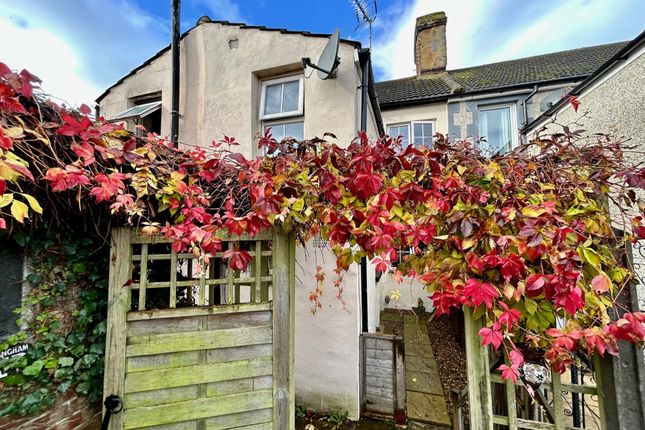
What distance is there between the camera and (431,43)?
39.5 ft

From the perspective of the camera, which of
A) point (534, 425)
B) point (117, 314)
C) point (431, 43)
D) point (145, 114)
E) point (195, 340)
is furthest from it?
point (431, 43)

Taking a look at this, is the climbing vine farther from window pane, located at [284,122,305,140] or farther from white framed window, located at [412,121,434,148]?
white framed window, located at [412,121,434,148]

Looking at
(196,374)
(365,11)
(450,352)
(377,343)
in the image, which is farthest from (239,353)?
(365,11)

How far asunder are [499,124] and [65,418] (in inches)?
469

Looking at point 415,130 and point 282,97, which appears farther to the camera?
point 415,130

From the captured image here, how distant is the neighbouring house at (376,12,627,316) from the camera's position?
28.7 feet

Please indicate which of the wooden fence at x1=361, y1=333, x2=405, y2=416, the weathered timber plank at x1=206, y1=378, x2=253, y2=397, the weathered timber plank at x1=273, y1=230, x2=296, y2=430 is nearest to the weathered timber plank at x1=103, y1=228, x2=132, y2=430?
the weathered timber plank at x1=206, y1=378, x2=253, y2=397

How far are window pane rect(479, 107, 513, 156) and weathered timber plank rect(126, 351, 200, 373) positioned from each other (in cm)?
1017

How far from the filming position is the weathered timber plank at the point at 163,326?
2459 millimetres

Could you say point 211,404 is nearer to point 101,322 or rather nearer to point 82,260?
point 101,322

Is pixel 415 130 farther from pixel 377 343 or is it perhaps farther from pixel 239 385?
pixel 239 385

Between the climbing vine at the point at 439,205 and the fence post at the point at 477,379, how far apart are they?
0.25 meters

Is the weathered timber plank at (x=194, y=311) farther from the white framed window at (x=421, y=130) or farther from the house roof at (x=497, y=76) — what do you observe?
the house roof at (x=497, y=76)

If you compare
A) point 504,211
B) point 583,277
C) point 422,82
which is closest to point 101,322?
point 504,211
